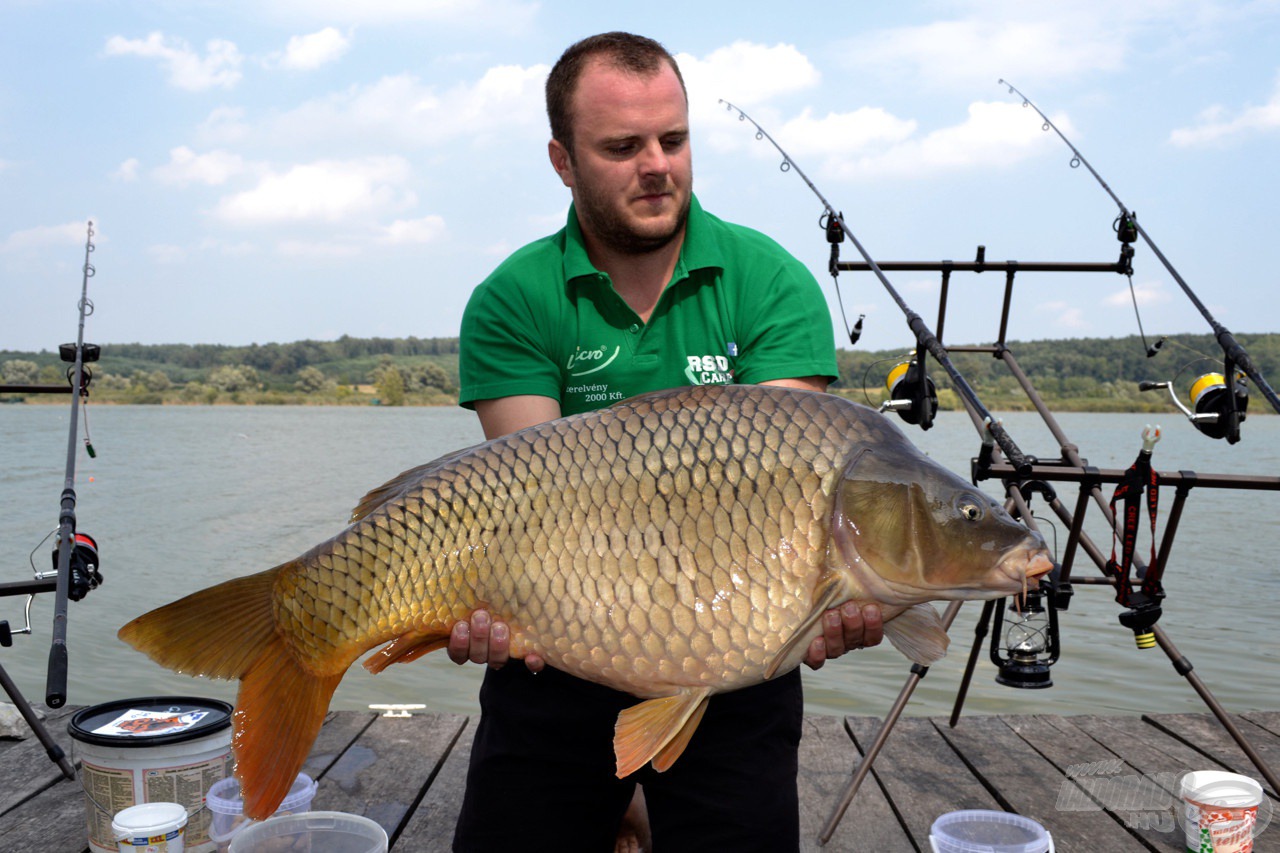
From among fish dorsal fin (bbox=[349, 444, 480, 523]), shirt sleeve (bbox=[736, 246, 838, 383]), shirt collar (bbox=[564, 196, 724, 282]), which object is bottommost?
fish dorsal fin (bbox=[349, 444, 480, 523])

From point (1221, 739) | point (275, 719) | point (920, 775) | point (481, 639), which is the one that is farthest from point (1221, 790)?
point (275, 719)

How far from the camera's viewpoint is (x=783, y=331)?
200 centimetres

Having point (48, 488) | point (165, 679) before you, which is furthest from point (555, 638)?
point (48, 488)

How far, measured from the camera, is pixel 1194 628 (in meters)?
6.56

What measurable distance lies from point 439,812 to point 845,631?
129 cm

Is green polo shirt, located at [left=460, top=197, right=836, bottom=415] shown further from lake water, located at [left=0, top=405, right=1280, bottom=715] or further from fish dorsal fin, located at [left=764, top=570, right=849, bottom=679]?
lake water, located at [left=0, top=405, right=1280, bottom=715]

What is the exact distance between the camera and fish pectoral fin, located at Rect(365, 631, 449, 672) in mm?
1608

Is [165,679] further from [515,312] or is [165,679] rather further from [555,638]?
[555,638]

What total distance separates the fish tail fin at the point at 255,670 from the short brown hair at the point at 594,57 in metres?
1.00

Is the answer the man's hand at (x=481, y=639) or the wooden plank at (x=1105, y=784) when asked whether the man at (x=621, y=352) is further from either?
the wooden plank at (x=1105, y=784)

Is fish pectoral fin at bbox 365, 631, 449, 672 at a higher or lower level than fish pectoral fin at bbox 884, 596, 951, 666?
lower

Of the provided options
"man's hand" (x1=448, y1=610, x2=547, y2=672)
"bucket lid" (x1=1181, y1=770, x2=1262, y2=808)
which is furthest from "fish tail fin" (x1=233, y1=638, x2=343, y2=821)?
"bucket lid" (x1=1181, y1=770, x2=1262, y2=808)

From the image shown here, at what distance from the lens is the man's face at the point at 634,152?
193cm

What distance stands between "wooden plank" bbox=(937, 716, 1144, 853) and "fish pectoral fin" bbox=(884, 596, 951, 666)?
0.91 metres
